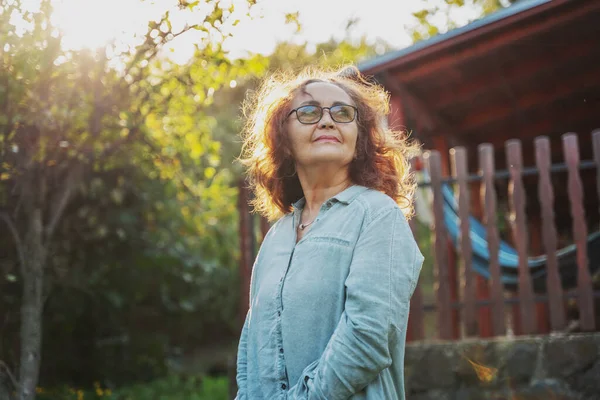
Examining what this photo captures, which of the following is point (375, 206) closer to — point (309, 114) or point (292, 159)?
point (309, 114)

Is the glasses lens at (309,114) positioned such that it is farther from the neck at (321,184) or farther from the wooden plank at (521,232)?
the wooden plank at (521,232)

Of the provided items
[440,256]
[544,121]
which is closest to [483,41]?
[440,256]

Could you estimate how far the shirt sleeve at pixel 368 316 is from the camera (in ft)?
6.00

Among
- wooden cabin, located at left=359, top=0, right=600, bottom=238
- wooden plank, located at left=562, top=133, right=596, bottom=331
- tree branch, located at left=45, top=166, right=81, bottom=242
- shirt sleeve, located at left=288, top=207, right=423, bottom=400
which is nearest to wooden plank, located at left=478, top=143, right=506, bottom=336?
wooden plank, located at left=562, top=133, right=596, bottom=331

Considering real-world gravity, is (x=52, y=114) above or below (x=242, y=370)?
above

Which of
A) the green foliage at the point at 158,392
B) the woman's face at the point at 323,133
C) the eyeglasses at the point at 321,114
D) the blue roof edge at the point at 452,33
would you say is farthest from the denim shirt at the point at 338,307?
the green foliage at the point at 158,392

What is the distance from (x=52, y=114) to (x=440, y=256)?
2805 millimetres

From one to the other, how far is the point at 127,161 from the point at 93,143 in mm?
1249

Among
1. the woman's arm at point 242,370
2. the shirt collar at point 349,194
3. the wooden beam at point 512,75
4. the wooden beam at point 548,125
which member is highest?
the wooden beam at point 512,75

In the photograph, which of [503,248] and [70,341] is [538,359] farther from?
[70,341]

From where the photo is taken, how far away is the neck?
2271 millimetres

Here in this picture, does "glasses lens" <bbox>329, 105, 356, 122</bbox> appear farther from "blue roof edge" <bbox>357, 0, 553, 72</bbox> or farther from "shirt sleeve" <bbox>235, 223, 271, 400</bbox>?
"blue roof edge" <bbox>357, 0, 553, 72</bbox>

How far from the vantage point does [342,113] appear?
2.25 m

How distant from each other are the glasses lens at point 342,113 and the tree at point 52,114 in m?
1.77
